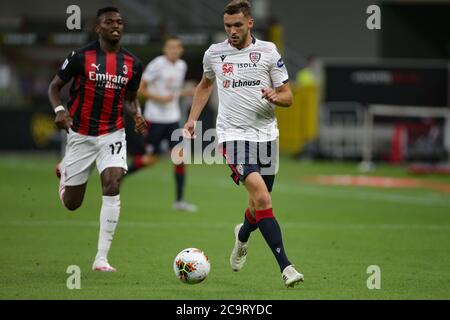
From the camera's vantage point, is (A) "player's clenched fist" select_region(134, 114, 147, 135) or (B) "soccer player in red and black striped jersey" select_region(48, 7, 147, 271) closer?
(B) "soccer player in red and black striped jersey" select_region(48, 7, 147, 271)

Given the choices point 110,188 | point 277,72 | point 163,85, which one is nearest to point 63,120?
point 110,188

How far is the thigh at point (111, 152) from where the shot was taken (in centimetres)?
949

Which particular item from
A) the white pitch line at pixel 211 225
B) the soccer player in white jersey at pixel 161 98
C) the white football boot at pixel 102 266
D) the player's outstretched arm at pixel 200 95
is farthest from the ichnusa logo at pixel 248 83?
the soccer player in white jersey at pixel 161 98

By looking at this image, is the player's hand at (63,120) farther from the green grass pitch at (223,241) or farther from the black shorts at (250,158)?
the black shorts at (250,158)

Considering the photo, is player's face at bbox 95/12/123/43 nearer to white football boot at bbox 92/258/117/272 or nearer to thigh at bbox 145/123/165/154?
white football boot at bbox 92/258/117/272

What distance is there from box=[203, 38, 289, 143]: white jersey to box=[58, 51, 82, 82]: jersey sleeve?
1337 mm

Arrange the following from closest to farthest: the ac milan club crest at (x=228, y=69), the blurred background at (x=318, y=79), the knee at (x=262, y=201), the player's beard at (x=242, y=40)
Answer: the knee at (x=262, y=201)
the player's beard at (x=242, y=40)
the ac milan club crest at (x=228, y=69)
the blurred background at (x=318, y=79)

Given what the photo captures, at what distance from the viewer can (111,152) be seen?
9531 mm

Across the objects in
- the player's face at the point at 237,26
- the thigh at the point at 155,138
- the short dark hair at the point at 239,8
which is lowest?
the thigh at the point at 155,138

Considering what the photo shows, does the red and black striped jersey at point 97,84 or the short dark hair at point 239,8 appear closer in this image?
the short dark hair at point 239,8

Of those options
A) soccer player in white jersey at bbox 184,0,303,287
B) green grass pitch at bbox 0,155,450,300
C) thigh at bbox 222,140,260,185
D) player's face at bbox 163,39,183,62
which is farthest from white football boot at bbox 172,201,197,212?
thigh at bbox 222,140,260,185

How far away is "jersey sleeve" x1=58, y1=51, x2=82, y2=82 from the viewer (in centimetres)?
941
